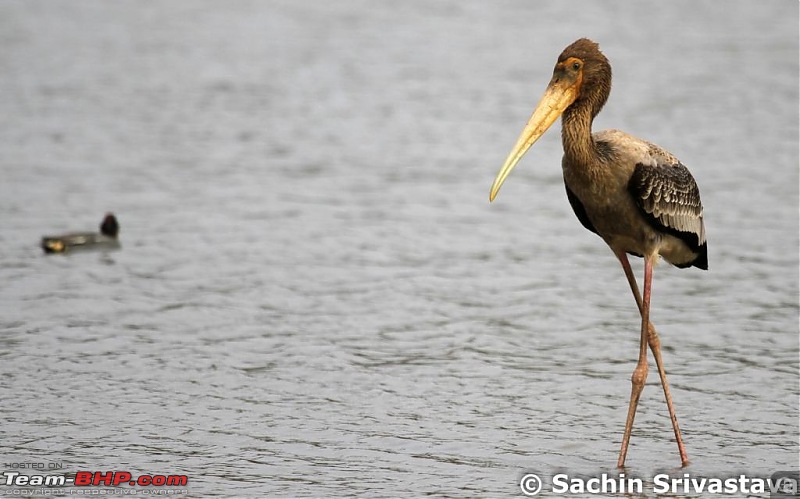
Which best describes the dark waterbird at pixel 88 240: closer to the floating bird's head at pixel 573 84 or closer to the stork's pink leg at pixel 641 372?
the floating bird's head at pixel 573 84

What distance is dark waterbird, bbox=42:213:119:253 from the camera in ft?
40.8

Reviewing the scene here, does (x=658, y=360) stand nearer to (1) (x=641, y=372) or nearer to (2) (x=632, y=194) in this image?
(1) (x=641, y=372)

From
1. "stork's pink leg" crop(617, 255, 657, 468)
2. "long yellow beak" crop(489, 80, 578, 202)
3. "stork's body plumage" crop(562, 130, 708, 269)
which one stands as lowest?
"stork's pink leg" crop(617, 255, 657, 468)

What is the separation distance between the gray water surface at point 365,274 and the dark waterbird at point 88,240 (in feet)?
0.37

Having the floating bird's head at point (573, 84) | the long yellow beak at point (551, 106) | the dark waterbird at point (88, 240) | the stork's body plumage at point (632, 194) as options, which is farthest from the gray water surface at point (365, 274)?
the floating bird's head at point (573, 84)

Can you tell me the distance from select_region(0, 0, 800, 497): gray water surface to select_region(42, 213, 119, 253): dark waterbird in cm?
11

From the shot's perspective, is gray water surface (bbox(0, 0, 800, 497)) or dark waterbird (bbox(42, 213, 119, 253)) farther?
dark waterbird (bbox(42, 213, 119, 253))

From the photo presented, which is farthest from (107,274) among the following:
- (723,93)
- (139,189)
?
(723,93)

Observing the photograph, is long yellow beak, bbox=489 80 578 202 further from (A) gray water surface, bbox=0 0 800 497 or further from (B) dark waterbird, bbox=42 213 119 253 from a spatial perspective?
(B) dark waterbird, bbox=42 213 119 253

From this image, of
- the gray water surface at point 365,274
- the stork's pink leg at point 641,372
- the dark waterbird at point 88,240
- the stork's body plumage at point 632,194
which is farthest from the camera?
the dark waterbird at point 88,240

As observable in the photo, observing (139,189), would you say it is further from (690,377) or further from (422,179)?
(690,377)

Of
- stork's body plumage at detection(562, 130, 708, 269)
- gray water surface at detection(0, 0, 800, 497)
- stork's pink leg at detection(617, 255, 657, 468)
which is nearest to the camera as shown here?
stork's pink leg at detection(617, 255, 657, 468)

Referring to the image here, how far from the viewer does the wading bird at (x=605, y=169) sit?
26.3 feet

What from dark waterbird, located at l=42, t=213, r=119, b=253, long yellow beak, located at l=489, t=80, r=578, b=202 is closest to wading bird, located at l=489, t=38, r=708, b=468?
long yellow beak, located at l=489, t=80, r=578, b=202
